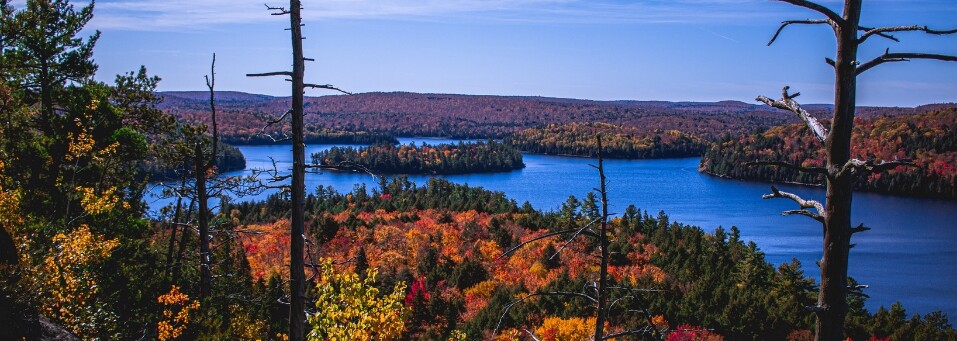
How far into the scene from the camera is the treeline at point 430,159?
147 m

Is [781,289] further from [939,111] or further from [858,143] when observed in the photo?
[939,111]

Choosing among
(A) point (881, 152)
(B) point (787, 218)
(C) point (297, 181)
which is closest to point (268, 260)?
(C) point (297, 181)

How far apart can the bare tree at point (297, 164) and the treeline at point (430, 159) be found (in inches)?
5246

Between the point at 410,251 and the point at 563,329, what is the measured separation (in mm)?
18315

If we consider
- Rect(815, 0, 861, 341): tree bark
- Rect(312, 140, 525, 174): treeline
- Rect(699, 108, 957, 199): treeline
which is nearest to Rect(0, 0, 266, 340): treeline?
Rect(815, 0, 861, 341): tree bark

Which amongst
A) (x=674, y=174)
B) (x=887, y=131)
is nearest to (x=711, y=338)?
(x=674, y=174)

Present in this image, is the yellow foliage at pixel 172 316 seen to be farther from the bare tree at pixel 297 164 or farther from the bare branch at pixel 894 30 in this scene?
the bare branch at pixel 894 30

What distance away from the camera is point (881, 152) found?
5187 inches

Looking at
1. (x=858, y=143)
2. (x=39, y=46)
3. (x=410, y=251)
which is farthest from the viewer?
(x=858, y=143)

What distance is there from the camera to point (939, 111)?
151125 millimetres

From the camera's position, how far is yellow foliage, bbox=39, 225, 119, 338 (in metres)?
13.0

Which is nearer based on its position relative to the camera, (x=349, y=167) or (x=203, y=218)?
(x=349, y=167)

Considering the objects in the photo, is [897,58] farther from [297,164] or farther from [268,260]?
[268,260]

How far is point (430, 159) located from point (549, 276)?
398 feet
